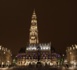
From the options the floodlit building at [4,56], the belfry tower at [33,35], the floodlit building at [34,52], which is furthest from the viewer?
the floodlit building at [34,52]

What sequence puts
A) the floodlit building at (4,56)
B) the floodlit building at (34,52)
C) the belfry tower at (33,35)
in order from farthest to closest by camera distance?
1. the floodlit building at (34,52)
2. the belfry tower at (33,35)
3. the floodlit building at (4,56)

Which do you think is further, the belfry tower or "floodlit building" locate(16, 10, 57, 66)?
"floodlit building" locate(16, 10, 57, 66)

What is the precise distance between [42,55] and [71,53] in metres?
47.4

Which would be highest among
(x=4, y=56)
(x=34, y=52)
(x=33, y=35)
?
(x=33, y=35)

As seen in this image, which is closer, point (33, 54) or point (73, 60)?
point (73, 60)

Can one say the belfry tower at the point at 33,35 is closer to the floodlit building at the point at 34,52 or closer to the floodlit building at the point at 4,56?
the floodlit building at the point at 34,52

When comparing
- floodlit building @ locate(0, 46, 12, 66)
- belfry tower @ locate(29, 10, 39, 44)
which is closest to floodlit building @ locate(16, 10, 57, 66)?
belfry tower @ locate(29, 10, 39, 44)

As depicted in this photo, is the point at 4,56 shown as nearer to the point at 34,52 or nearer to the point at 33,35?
the point at 33,35

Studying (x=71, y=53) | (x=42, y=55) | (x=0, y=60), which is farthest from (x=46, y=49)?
(x=0, y=60)

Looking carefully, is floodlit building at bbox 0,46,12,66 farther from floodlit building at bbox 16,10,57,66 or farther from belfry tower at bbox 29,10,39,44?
belfry tower at bbox 29,10,39,44

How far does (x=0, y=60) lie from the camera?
5428 inches

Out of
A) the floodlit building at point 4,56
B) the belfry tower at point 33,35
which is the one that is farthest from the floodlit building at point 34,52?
the floodlit building at point 4,56

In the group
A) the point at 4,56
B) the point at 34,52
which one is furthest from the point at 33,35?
the point at 4,56

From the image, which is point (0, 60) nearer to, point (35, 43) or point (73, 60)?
point (73, 60)
